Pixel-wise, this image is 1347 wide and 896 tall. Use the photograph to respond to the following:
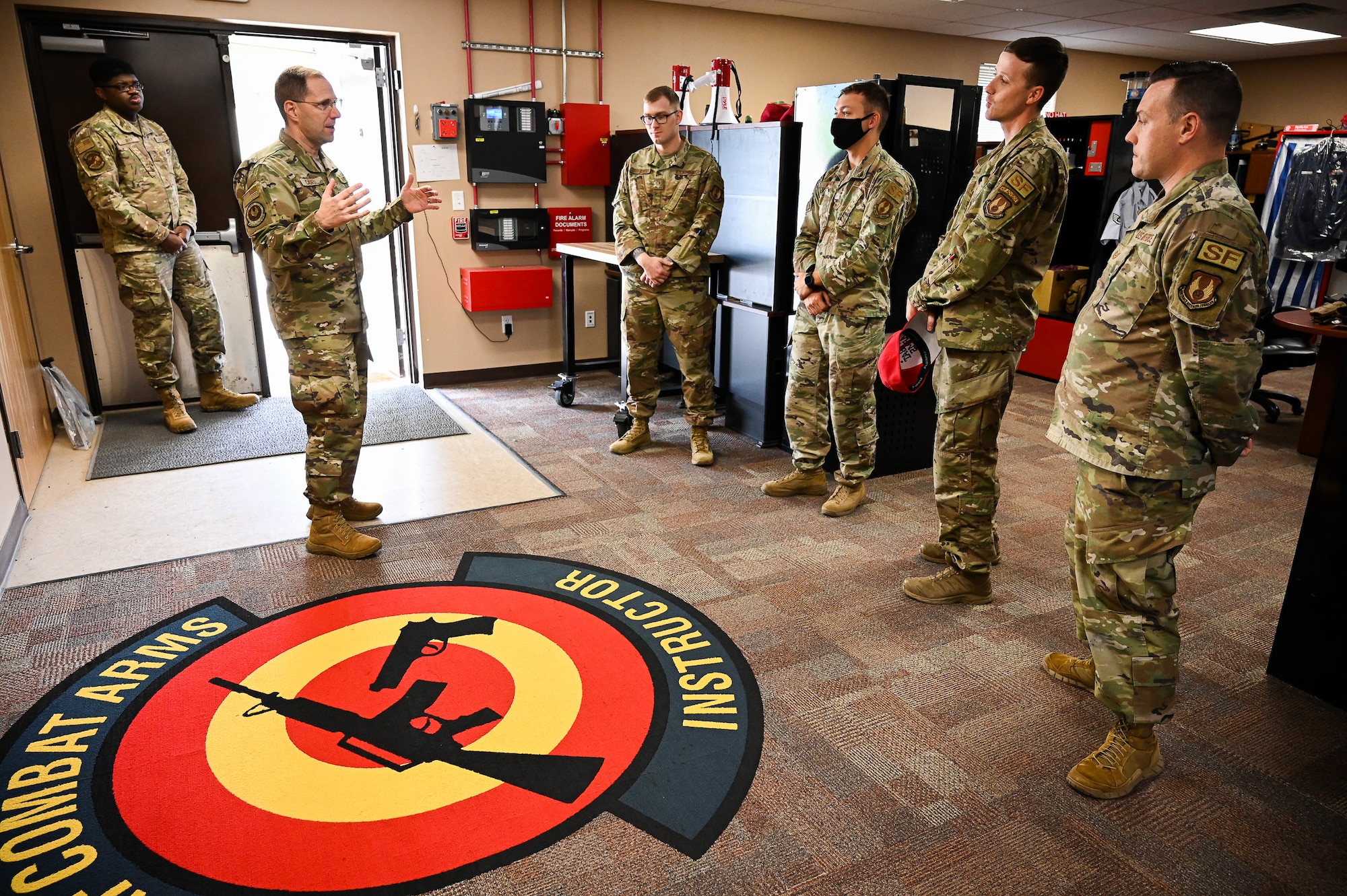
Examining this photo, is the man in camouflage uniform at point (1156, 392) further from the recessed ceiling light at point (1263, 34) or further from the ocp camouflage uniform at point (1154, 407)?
the recessed ceiling light at point (1263, 34)

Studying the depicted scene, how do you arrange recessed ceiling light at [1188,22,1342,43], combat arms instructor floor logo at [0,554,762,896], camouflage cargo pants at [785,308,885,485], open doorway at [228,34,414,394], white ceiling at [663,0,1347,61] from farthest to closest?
recessed ceiling light at [1188,22,1342,43], white ceiling at [663,0,1347,61], open doorway at [228,34,414,394], camouflage cargo pants at [785,308,885,485], combat arms instructor floor logo at [0,554,762,896]

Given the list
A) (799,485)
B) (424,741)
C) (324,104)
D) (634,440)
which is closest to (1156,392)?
(424,741)

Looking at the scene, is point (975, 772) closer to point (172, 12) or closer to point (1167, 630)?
point (1167, 630)

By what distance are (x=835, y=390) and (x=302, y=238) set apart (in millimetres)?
2184

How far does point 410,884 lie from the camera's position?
1772 mm

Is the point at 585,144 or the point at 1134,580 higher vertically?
the point at 585,144

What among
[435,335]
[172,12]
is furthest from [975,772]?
[172,12]

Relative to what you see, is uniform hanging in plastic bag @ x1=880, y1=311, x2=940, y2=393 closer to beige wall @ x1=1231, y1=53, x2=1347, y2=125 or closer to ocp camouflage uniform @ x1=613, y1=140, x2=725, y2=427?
ocp camouflage uniform @ x1=613, y1=140, x2=725, y2=427

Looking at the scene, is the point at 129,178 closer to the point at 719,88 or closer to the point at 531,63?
the point at 531,63

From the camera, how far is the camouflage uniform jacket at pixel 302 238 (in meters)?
2.97

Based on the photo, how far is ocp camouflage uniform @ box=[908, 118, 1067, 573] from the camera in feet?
8.48

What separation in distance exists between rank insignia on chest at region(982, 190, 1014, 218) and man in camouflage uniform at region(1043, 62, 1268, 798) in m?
0.64

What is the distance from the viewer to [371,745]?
86.7 inches

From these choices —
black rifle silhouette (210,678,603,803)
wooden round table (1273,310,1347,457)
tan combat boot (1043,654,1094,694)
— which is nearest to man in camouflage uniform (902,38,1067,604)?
tan combat boot (1043,654,1094,694)
